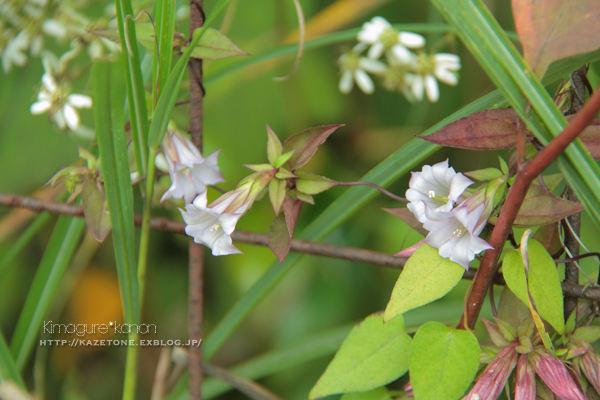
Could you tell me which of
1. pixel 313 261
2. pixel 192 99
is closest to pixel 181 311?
pixel 313 261

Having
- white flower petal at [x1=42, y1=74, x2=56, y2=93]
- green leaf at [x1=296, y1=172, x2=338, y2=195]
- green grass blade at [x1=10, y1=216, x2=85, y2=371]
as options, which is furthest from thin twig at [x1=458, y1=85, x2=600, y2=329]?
white flower petal at [x1=42, y1=74, x2=56, y2=93]

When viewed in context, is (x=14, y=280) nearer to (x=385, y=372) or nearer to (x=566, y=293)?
(x=385, y=372)

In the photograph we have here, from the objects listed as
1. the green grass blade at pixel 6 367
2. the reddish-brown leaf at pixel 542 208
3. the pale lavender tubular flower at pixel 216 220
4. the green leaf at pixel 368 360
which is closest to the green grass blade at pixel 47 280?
A: the green grass blade at pixel 6 367

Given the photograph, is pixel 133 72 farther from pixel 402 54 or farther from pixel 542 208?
pixel 402 54

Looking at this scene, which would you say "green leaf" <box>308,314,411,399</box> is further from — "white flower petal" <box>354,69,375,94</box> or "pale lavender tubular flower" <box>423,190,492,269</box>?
"white flower petal" <box>354,69,375,94</box>

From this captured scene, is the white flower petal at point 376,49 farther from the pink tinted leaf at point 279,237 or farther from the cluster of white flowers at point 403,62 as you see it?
the pink tinted leaf at point 279,237

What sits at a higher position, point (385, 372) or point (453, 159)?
point (385, 372)
